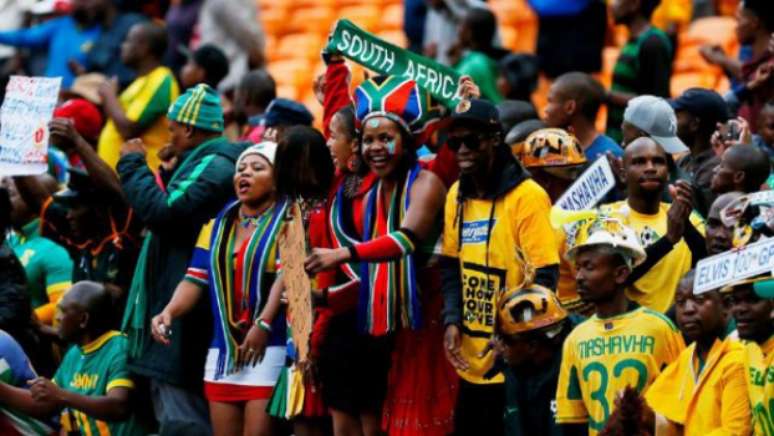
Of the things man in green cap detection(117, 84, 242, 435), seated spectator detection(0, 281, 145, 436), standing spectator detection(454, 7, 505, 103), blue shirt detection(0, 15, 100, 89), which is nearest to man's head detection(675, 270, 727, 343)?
man in green cap detection(117, 84, 242, 435)

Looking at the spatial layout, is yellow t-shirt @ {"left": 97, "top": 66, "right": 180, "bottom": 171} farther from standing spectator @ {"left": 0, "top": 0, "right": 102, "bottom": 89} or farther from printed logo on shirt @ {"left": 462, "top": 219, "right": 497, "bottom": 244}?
printed logo on shirt @ {"left": 462, "top": 219, "right": 497, "bottom": 244}

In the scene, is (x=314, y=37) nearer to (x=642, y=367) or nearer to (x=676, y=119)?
(x=676, y=119)

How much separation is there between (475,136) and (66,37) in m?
7.00

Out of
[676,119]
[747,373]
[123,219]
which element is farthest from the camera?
[123,219]

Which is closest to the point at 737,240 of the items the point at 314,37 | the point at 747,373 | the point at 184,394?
the point at 747,373

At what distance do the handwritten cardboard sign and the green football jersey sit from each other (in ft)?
4.74

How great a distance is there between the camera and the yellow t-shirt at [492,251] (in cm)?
962

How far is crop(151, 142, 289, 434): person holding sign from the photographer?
34.7 feet

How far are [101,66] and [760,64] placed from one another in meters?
5.27

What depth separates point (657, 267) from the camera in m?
9.86

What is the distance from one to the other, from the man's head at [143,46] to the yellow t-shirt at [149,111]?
264 mm

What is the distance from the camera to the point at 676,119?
1079cm

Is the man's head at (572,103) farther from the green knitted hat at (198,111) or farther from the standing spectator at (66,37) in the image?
the standing spectator at (66,37)

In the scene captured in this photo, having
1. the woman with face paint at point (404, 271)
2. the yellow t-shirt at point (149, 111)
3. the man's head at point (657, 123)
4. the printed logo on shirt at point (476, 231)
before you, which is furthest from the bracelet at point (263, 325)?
the yellow t-shirt at point (149, 111)
